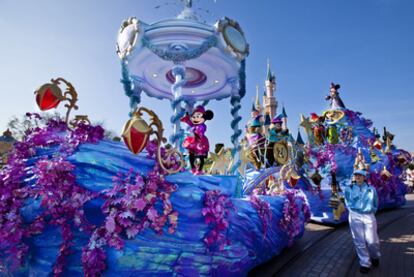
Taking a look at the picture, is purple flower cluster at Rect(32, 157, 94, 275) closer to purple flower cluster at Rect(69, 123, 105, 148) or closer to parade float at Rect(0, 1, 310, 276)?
parade float at Rect(0, 1, 310, 276)

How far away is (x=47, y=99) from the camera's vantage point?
9.14 feet

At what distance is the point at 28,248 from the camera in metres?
2.35

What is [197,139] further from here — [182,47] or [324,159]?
[324,159]

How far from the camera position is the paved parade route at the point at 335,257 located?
4.21m

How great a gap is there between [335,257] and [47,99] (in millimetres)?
5413

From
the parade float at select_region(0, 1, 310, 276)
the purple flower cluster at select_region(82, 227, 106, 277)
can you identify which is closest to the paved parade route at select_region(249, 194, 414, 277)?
the parade float at select_region(0, 1, 310, 276)

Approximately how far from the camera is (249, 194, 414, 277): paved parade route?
421 cm

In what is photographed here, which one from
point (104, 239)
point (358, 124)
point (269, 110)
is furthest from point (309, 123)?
point (269, 110)

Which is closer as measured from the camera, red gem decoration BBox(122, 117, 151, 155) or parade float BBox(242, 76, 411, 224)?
red gem decoration BBox(122, 117, 151, 155)

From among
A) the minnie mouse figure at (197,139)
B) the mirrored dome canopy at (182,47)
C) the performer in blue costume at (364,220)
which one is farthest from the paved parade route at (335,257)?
the mirrored dome canopy at (182,47)

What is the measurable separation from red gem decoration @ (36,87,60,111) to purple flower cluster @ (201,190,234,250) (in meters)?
1.95

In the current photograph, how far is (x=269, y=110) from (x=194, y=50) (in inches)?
1325

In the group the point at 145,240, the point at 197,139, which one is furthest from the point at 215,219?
the point at 197,139

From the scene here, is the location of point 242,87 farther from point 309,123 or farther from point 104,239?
point 104,239
